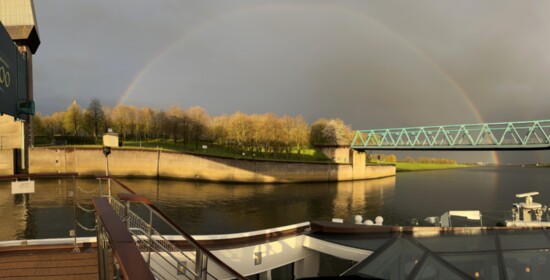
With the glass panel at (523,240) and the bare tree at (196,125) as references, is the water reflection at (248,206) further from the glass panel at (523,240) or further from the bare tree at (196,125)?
the bare tree at (196,125)

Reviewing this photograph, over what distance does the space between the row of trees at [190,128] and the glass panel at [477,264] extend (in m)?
75.0

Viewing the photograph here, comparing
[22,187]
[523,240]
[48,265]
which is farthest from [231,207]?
[523,240]

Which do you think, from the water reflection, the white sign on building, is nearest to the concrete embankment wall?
the water reflection

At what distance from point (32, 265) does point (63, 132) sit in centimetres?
9890

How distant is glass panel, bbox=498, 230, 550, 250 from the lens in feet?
22.6

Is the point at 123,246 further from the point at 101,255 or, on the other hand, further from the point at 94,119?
the point at 94,119

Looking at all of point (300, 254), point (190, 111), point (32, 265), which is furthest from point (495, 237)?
point (190, 111)

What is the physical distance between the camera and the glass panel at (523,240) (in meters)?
6.89

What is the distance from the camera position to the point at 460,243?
7613 mm

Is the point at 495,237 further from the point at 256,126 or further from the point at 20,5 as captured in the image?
the point at 256,126

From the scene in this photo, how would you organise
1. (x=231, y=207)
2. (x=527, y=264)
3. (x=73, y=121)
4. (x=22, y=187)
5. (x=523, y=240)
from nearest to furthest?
(x=527, y=264), (x=523, y=240), (x=22, y=187), (x=231, y=207), (x=73, y=121)

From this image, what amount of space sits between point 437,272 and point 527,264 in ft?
6.16

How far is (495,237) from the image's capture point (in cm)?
772

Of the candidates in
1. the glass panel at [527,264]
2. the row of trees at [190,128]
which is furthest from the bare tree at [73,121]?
the glass panel at [527,264]
